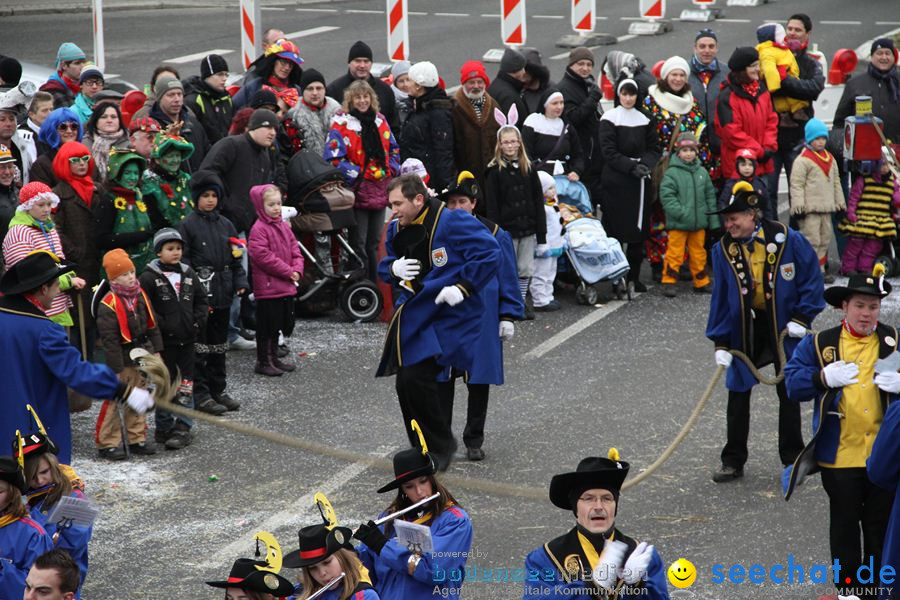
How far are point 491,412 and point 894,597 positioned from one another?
4.76m

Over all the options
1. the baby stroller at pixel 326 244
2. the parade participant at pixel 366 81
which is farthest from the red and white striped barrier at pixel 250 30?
the baby stroller at pixel 326 244

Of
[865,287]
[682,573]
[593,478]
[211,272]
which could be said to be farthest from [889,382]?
[211,272]

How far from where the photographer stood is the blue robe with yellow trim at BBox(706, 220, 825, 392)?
988cm

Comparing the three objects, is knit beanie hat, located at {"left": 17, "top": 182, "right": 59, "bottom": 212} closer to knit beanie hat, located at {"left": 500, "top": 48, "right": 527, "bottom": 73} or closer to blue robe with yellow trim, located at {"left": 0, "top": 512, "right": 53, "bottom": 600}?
blue robe with yellow trim, located at {"left": 0, "top": 512, "right": 53, "bottom": 600}

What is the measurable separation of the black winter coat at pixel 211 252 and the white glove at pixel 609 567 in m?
5.87

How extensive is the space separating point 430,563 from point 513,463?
3.63m

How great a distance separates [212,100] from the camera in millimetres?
14008

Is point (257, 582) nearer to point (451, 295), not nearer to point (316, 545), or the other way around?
point (316, 545)

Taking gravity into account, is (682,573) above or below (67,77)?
below

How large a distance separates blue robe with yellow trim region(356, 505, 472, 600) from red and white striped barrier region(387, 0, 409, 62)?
A: 1306 centimetres

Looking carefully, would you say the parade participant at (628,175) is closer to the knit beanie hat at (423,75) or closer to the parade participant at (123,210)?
the knit beanie hat at (423,75)

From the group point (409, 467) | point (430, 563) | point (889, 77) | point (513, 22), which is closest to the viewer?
point (430, 563)

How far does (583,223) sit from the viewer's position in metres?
14.5

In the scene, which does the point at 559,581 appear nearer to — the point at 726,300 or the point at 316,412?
the point at 726,300
